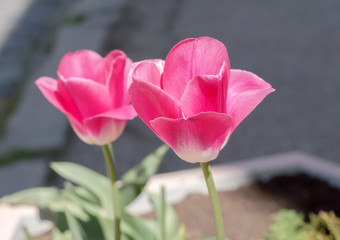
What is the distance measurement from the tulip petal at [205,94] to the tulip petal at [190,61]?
0.08 feet

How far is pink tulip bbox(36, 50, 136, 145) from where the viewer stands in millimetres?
707

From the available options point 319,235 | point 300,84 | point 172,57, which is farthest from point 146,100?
point 300,84

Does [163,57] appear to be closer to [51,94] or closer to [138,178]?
[138,178]

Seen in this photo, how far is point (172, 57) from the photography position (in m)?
0.53

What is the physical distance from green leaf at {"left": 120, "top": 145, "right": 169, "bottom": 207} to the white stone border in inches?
12.9

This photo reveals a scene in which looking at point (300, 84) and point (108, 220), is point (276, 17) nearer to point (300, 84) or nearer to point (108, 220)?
point (300, 84)

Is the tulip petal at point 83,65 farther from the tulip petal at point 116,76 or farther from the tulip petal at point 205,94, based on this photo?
the tulip petal at point 205,94

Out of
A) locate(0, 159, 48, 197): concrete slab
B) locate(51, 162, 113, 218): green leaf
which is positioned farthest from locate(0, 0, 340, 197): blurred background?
locate(51, 162, 113, 218): green leaf

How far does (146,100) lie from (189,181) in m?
0.89

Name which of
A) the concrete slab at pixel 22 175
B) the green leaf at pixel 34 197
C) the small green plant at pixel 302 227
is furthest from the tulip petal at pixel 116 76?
the concrete slab at pixel 22 175

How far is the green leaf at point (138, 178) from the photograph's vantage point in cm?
92

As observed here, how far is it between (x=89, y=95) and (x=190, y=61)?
0.21 meters

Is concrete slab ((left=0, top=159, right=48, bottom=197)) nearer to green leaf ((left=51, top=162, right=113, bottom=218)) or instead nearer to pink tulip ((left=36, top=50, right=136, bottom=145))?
green leaf ((left=51, top=162, right=113, bottom=218))

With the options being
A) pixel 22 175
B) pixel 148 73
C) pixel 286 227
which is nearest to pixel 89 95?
pixel 148 73
